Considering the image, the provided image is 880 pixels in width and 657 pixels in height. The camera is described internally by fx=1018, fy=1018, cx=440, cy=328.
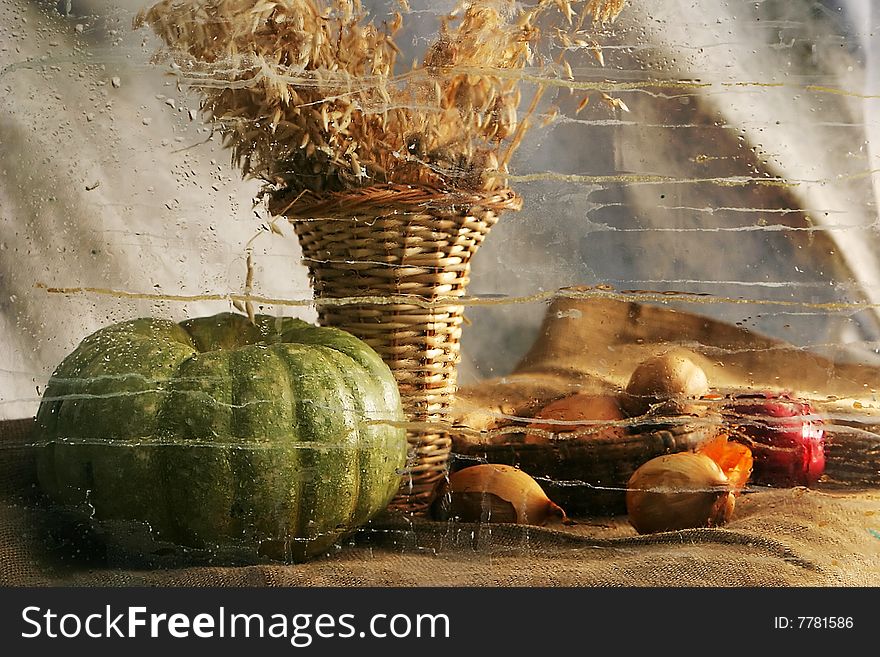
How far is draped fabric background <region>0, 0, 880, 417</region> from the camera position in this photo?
2.72 feet

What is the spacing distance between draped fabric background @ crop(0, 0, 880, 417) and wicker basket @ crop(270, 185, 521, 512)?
0.02 meters

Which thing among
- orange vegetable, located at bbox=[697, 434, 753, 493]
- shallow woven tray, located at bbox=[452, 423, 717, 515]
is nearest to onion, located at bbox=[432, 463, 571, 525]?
shallow woven tray, located at bbox=[452, 423, 717, 515]

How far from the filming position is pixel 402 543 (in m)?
0.84

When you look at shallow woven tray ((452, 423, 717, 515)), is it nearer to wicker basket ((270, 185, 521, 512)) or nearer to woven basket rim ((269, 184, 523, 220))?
wicker basket ((270, 185, 521, 512))

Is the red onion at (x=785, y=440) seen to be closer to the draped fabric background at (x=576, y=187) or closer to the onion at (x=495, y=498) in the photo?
the draped fabric background at (x=576, y=187)

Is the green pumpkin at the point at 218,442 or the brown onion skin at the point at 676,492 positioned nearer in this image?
the green pumpkin at the point at 218,442

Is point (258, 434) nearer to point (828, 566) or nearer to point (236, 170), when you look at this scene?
point (236, 170)

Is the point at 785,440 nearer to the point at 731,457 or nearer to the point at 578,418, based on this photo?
the point at 731,457

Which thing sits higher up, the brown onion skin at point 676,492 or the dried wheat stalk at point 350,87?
the dried wheat stalk at point 350,87

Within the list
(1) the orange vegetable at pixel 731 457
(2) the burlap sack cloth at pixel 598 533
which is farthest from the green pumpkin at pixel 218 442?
(1) the orange vegetable at pixel 731 457

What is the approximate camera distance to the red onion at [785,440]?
884mm

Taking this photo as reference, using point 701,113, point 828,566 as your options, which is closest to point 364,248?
point 701,113

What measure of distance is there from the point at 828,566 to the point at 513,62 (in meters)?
0.49

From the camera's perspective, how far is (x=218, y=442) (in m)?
0.75
